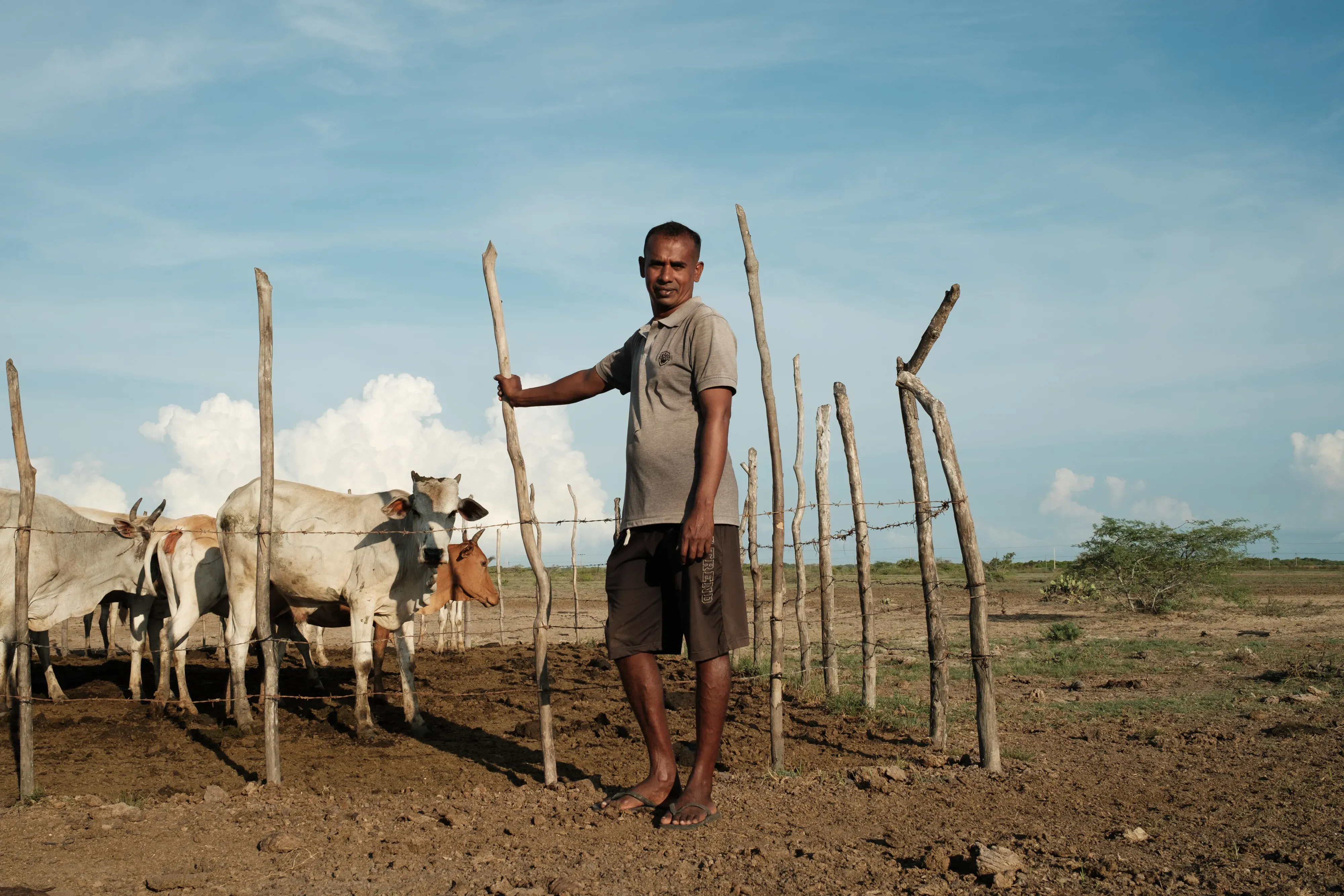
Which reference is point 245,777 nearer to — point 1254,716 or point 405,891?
point 405,891

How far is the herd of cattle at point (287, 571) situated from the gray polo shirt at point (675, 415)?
10.8ft

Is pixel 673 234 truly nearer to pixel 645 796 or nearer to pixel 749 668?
pixel 645 796

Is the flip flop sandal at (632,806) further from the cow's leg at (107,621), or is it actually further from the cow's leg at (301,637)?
the cow's leg at (107,621)

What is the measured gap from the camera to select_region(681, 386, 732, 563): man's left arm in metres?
4.07

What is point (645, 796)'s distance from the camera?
4.45m

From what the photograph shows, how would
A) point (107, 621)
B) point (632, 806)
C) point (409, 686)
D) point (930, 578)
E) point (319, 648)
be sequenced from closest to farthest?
point (632, 806) → point (930, 578) → point (409, 686) → point (319, 648) → point (107, 621)

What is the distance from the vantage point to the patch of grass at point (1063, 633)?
47.1 ft

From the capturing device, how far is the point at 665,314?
15.0ft

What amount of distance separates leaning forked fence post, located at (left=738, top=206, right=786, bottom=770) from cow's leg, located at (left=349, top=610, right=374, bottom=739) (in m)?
3.14

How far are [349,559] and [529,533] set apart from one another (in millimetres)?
3113

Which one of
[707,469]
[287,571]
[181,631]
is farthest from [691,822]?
[181,631]

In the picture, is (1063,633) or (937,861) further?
(1063,633)

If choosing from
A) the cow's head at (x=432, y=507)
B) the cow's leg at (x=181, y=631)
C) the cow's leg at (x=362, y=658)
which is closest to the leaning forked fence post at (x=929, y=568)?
the cow's head at (x=432, y=507)

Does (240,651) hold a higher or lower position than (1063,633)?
higher
